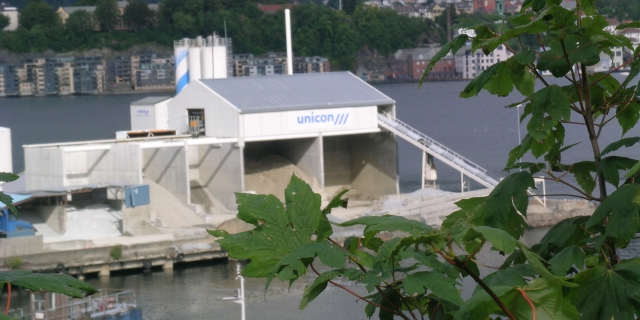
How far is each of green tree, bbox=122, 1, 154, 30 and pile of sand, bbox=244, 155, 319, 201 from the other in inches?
4062

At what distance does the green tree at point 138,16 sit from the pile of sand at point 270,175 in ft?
339

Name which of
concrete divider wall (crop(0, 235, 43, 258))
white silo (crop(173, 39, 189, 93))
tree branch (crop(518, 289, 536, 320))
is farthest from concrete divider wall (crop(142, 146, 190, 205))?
tree branch (crop(518, 289, 536, 320))

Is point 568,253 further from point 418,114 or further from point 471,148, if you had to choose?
point 418,114

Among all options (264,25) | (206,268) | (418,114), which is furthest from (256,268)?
(264,25)

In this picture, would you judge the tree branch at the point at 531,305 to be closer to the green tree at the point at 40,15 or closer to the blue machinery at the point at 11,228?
the blue machinery at the point at 11,228

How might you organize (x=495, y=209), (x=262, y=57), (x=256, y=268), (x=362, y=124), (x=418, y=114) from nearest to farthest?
(x=256, y=268) < (x=495, y=209) < (x=362, y=124) < (x=418, y=114) < (x=262, y=57)

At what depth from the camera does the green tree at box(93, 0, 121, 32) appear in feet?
437

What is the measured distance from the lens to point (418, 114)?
313 feet

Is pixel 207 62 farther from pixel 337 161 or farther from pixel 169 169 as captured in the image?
pixel 169 169

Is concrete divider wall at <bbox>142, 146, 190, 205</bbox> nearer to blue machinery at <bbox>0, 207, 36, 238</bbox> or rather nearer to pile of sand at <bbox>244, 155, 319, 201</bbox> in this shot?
pile of sand at <bbox>244, 155, 319, 201</bbox>

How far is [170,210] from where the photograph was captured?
1119 inches

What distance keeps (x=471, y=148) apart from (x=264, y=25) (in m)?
74.6

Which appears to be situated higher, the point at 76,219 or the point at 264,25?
the point at 264,25

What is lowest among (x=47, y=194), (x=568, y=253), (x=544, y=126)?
(x=47, y=194)
